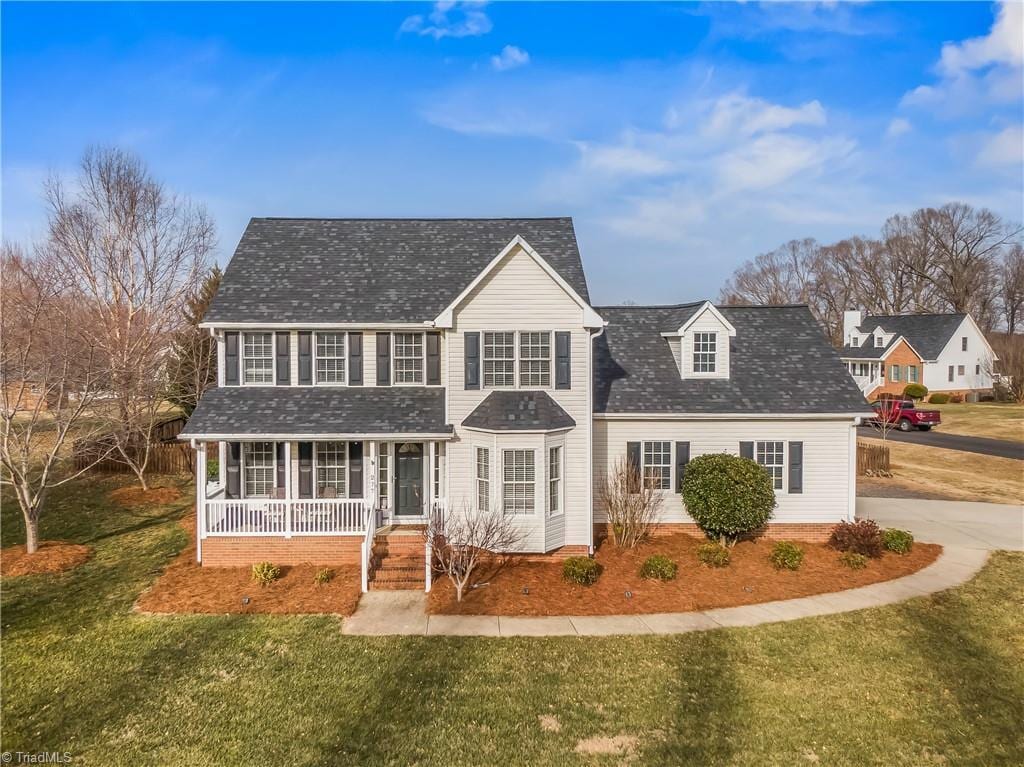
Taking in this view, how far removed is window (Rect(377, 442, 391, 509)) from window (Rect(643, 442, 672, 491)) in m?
7.22

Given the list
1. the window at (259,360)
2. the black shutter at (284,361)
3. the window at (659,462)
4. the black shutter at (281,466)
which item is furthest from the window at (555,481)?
the window at (259,360)

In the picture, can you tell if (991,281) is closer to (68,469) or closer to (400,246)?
(400,246)

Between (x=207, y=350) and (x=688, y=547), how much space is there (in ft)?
82.3

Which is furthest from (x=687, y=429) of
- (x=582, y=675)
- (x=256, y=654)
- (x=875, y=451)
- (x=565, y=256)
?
(x=875, y=451)

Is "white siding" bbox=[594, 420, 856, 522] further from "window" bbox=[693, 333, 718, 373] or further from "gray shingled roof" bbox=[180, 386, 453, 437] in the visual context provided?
"gray shingled roof" bbox=[180, 386, 453, 437]

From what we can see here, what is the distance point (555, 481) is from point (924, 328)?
181ft

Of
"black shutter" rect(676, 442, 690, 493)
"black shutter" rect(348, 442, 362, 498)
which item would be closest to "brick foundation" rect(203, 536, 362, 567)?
"black shutter" rect(348, 442, 362, 498)

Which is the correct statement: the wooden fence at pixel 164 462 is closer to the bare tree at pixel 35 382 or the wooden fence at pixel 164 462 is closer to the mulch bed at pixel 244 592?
the bare tree at pixel 35 382

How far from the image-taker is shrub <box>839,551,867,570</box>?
1455cm

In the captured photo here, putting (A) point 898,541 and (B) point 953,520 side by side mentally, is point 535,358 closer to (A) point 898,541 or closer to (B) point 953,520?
(A) point 898,541

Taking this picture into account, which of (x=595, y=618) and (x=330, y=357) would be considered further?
(x=330, y=357)

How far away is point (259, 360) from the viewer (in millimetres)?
16594

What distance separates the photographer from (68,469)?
964 inches

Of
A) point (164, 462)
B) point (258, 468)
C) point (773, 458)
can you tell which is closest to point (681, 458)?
point (773, 458)
